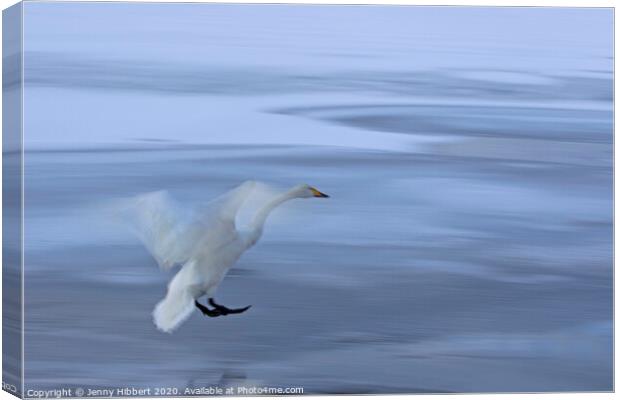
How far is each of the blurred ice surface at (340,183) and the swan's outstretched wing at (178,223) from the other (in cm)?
7

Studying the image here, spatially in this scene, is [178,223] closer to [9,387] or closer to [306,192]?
[306,192]

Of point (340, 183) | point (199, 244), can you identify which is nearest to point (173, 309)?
point (199, 244)

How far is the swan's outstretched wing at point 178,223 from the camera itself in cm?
926

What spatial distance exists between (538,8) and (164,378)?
2881 millimetres

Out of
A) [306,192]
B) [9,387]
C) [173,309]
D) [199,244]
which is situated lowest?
[9,387]

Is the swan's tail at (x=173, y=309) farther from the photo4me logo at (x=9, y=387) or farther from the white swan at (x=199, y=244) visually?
the photo4me logo at (x=9, y=387)

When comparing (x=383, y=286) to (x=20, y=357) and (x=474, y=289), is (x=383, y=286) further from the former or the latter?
(x=20, y=357)

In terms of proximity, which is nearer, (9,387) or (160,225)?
(160,225)

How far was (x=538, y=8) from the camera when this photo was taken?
31.5 feet

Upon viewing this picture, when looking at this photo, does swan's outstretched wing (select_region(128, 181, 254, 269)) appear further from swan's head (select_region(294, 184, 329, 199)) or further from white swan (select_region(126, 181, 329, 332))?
swan's head (select_region(294, 184, 329, 199))

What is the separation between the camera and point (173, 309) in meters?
9.30

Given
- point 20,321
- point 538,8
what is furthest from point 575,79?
point 20,321

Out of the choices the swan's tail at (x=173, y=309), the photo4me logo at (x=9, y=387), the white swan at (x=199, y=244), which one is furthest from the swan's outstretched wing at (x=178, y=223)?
the photo4me logo at (x=9, y=387)

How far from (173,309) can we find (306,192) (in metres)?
0.95
